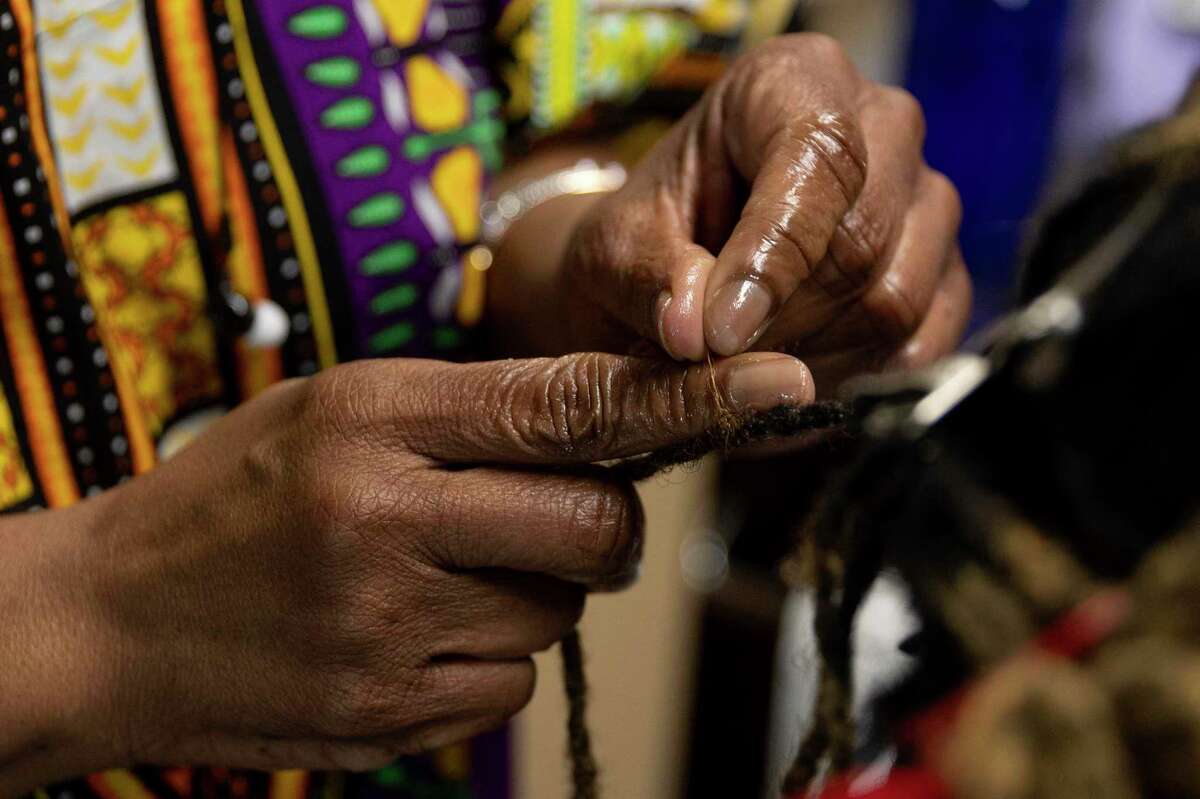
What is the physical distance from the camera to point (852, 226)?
479 mm

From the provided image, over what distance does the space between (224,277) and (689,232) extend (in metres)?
0.26

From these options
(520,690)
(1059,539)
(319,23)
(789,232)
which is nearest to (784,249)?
(789,232)

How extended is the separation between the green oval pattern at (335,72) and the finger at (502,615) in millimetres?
320

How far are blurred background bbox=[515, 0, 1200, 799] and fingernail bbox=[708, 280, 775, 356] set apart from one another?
0.82 meters

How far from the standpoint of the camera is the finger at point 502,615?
0.42m

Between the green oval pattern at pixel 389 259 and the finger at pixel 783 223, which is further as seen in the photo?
the green oval pattern at pixel 389 259

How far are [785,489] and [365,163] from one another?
103 cm

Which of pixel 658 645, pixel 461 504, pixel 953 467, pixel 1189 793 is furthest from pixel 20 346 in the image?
pixel 658 645

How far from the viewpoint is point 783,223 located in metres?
0.40

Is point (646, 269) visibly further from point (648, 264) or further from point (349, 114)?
point (349, 114)

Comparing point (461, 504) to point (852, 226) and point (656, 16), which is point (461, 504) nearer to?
point (852, 226)

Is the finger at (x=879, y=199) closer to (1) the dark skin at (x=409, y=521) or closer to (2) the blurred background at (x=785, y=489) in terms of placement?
(1) the dark skin at (x=409, y=521)

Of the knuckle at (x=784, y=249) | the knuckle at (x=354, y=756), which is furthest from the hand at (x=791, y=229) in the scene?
the knuckle at (x=354, y=756)

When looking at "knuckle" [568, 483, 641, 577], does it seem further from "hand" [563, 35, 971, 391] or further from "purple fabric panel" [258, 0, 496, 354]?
"purple fabric panel" [258, 0, 496, 354]
